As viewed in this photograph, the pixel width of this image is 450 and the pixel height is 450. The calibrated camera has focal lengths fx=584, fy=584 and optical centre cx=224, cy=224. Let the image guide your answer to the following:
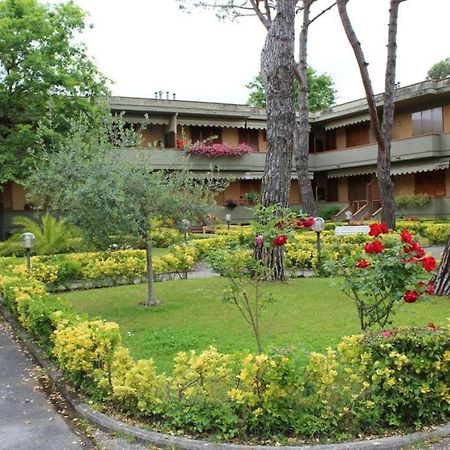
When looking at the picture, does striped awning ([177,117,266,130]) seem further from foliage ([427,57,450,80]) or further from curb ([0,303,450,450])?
curb ([0,303,450,450])

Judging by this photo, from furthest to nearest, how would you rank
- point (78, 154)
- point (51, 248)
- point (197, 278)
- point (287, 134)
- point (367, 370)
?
point (51, 248) → point (197, 278) → point (287, 134) → point (78, 154) → point (367, 370)

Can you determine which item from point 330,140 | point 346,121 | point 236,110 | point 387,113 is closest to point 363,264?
point 387,113

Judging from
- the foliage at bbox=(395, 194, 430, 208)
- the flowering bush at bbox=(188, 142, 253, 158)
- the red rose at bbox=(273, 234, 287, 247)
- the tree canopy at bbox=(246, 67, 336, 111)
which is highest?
the tree canopy at bbox=(246, 67, 336, 111)

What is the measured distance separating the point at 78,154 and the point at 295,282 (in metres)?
5.13

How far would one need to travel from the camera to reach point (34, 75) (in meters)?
21.7

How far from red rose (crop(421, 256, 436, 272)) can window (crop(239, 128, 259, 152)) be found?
29612mm

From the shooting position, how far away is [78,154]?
9.13 m

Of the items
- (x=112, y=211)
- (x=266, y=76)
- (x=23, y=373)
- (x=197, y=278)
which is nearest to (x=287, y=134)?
(x=266, y=76)

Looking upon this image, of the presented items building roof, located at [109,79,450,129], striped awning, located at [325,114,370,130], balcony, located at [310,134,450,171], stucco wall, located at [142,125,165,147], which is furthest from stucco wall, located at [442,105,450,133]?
stucco wall, located at [142,125,165,147]

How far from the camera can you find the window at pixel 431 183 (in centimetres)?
2798

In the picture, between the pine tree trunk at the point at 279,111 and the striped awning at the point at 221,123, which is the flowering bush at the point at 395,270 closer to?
the pine tree trunk at the point at 279,111

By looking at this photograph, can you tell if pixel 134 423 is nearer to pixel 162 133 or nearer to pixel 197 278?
pixel 197 278

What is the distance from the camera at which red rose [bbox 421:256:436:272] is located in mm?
4523

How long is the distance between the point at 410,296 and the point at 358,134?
97.9ft
